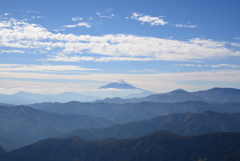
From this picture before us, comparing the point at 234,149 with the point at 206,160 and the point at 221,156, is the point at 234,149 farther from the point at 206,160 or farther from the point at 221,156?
the point at 206,160

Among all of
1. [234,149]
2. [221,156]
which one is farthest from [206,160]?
[234,149]
